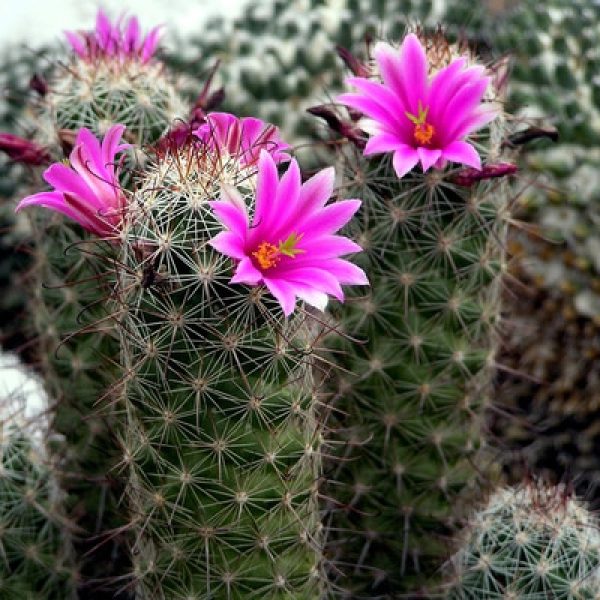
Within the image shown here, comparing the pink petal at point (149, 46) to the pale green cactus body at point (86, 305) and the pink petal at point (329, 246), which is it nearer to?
the pale green cactus body at point (86, 305)

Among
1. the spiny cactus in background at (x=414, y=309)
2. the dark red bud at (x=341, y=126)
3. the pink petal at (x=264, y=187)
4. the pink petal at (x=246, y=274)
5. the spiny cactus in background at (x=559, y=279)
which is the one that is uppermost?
the pink petal at (x=264, y=187)

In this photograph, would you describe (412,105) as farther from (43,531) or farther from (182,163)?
(43,531)

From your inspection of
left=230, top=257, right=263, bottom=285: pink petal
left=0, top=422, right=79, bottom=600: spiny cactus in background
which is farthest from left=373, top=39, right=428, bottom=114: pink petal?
left=0, top=422, right=79, bottom=600: spiny cactus in background

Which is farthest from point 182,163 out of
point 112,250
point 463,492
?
point 463,492

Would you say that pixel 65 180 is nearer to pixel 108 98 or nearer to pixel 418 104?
pixel 108 98

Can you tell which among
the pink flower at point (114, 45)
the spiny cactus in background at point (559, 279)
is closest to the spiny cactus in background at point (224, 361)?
the pink flower at point (114, 45)

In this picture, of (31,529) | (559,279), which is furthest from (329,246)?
(559,279)

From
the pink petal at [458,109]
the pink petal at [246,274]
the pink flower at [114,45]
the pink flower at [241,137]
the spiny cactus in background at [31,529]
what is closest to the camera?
the pink petal at [246,274]
